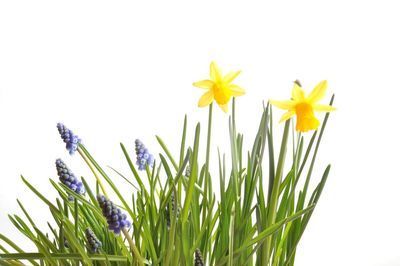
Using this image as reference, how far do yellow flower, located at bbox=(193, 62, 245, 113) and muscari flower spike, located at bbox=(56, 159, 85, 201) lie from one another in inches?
7.8

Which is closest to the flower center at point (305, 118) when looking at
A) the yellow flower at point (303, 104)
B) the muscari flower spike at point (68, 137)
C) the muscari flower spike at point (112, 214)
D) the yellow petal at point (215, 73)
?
the yellow flower at point (303, 104)

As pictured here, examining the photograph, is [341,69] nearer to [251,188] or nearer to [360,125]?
[360,125]

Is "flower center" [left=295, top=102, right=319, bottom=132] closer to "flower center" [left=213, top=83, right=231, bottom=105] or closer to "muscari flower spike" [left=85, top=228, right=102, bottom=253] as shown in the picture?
"flower center" [left=213, top=83, right=231, bottom=105]

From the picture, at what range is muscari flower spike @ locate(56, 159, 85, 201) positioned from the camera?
0.93 metres

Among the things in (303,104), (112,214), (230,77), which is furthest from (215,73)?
(112,214)

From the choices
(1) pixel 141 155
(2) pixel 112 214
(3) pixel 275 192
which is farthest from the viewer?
(1) pixel 141 155

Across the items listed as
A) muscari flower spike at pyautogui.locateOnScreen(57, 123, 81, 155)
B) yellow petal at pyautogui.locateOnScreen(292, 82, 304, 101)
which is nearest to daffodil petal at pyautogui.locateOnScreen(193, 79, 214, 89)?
yellow petal at pyautogui.locateOnScreen(292, 82, 304, 101)

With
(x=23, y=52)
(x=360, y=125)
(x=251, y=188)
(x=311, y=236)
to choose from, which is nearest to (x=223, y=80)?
(x=251, y=188)

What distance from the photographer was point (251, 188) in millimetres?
959

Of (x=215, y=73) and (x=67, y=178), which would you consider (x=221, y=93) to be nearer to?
(x=215, y=73)

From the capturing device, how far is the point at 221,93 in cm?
89

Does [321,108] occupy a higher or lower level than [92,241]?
higher

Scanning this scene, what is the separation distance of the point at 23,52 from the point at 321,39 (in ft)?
2.94

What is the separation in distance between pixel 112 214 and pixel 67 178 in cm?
16
